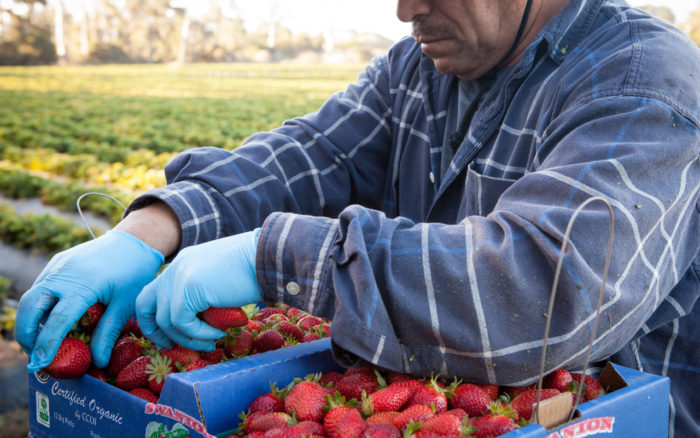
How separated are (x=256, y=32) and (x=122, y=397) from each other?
17002 mm

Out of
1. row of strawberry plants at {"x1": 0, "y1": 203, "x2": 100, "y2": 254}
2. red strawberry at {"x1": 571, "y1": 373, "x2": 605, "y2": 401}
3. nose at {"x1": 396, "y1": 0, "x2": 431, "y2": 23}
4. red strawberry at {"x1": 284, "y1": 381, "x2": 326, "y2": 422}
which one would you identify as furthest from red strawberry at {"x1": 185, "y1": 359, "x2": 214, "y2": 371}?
row of strawberry plants at {"x1": 0, "y1": 203, "x2": 100, "y2": 254}

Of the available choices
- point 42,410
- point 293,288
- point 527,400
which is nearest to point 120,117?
point 42,410

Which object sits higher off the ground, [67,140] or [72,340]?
[72,340]

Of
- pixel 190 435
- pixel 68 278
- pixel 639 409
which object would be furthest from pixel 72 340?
pixel 639 409

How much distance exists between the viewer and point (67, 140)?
10164 mm

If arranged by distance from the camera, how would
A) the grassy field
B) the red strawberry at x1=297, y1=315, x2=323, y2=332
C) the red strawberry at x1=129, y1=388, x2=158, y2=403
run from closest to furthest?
the red strawberry at x1=129, y1=388, x2=158, y2=403 < the red strawberry at x1=297, y1=315, x2=323, y2=332 < the grassy field

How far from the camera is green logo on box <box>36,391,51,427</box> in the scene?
1.25 metres

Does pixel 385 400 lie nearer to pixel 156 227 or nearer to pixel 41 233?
pixel 156 227

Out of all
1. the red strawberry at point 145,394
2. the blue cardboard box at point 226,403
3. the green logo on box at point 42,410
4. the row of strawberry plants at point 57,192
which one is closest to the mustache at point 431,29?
the blue cardboard box at point 226,403

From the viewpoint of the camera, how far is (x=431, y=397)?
39.6 inches

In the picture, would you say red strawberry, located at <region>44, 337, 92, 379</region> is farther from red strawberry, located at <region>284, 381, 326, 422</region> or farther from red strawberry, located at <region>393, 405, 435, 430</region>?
red strawberry, located at <region>393, 405, 435, 430</region>

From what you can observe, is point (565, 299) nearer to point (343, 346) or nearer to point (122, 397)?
point (343, 346)

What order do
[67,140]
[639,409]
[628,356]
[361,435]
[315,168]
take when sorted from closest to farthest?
[361,435] < [639,409] < [628,356] < [315,168] < [67,140]

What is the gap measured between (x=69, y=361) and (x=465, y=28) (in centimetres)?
108
